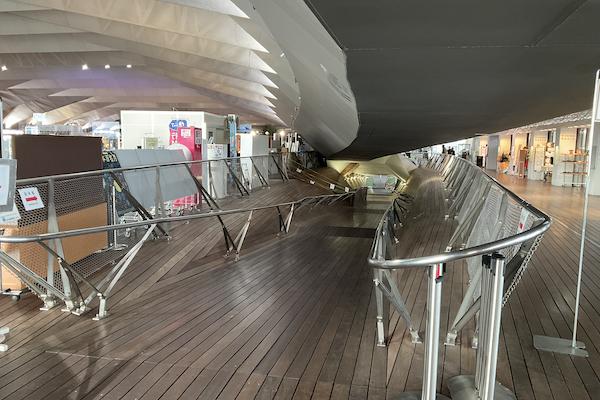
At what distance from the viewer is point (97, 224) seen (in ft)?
20.1

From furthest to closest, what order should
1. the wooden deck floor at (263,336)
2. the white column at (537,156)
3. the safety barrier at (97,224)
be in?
the white column at (537,156) → the safety barrier at (97,224) → the wooden deck floor at (263,336)

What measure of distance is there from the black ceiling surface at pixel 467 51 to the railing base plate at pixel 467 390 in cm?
225

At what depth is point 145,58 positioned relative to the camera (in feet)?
77.8

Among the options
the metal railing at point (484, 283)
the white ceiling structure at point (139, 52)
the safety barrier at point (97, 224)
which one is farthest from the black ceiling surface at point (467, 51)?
the white ceiling structure at point (139, 52)

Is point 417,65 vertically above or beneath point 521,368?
above

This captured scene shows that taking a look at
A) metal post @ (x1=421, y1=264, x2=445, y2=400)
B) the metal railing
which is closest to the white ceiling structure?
the metal railing

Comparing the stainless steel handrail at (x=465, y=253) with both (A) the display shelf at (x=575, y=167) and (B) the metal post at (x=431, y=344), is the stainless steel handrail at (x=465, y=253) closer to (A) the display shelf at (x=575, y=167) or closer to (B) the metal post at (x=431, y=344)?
(B) the metal post at (x=431, y=344)

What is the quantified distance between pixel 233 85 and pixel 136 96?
9822mm

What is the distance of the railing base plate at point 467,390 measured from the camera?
8.60ft

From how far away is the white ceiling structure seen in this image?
15873 mm

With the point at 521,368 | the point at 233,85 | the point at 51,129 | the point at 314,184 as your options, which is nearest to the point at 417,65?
the point at 521,368

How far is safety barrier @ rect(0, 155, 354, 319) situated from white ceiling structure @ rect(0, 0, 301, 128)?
536 centimetres

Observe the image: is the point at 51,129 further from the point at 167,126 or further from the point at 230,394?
the point at 230,394

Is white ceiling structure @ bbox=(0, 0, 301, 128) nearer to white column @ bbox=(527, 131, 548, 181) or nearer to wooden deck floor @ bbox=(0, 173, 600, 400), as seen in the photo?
wooden deck floor @ bbox=(0, 173, 600, 400)
